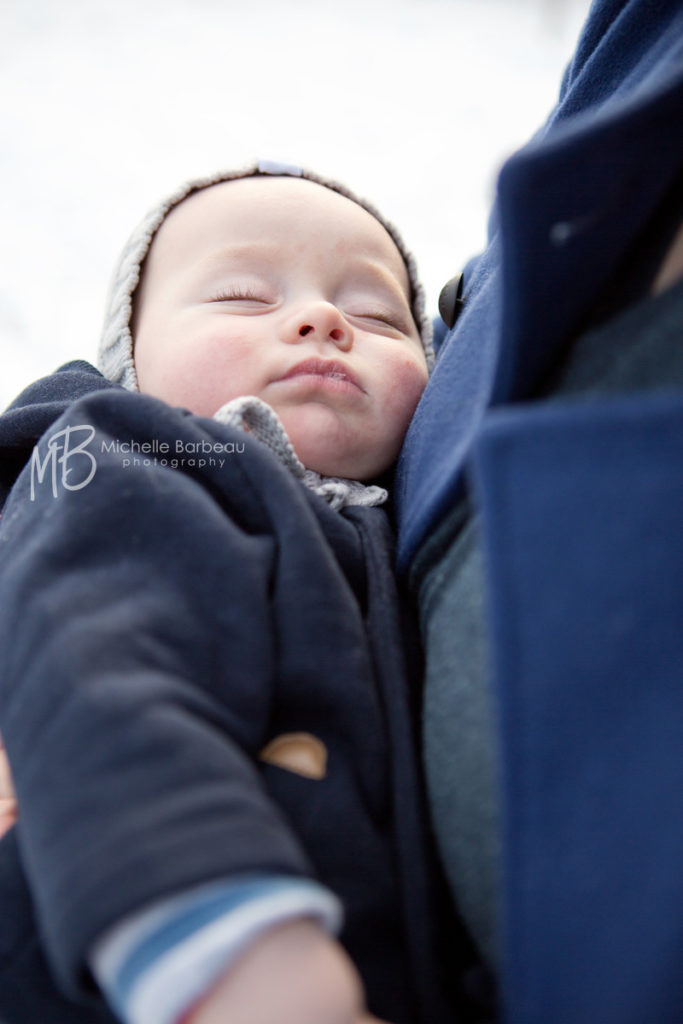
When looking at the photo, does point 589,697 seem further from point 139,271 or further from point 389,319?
point 139,271

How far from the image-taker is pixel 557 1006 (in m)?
0.28

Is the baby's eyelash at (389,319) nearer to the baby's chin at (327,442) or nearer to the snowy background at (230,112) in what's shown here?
the baby's chin at (327,442)

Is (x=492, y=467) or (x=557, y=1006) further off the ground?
(x=492, y=467)

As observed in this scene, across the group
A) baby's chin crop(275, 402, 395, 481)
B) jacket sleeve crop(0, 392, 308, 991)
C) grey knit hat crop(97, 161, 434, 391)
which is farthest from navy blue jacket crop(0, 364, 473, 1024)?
grey knit hat crop(97, 161, 434, 391)

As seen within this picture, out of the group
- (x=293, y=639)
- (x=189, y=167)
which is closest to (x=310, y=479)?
(x=293, y=639)

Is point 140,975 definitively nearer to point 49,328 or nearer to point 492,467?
point 492,467

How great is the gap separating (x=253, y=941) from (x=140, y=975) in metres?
0.04

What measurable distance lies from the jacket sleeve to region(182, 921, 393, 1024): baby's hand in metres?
0.03

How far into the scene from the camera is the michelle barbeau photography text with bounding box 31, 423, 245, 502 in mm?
→ 456

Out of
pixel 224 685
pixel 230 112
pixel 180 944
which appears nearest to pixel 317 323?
pixel 224 685

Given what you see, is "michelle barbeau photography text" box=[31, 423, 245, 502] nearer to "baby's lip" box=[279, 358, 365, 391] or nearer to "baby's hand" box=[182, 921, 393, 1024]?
"baby's lip" box=[279, 358, 365, 391]

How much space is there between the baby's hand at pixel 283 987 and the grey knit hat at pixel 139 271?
1.99 ft

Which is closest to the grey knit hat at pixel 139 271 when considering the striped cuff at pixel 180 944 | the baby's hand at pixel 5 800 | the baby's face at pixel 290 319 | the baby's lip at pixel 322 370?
the baby's face at pixel 290 319

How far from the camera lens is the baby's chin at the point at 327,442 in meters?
0.63
